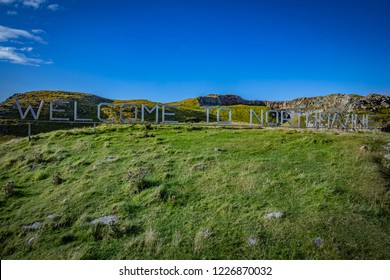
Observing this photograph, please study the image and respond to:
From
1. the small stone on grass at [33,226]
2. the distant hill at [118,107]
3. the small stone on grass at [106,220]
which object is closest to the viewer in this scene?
the small stone on grass at [106,220]

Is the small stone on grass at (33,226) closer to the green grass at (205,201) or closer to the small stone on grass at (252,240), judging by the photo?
the green grass at (205,201)

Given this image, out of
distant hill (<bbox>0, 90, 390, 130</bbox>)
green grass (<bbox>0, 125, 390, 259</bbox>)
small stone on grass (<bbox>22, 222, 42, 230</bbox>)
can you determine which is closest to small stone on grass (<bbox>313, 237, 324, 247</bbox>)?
green grass (<bbox>0, 125, 390, 259</bbox>)

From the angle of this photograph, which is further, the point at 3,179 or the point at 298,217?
the point at 3,179

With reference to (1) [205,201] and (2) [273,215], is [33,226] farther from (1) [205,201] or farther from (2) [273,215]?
(2) [273,215]

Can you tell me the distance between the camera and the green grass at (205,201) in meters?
10.3

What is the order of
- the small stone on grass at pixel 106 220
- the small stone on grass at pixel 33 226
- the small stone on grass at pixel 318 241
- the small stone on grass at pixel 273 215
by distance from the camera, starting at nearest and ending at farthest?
the small stone on grass at pixel 318 241 < the small stone on grass at pixel 273 215 < the small stone on grass at pixel 106 220 < the small stone on grass at pixel 33 226

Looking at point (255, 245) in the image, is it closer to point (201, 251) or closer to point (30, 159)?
point (201, 251)

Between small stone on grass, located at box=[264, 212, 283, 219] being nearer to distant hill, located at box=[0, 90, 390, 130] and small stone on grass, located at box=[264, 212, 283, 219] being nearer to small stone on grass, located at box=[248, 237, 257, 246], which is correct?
small stone on grass, located at box=[248, 237, 257, 246]

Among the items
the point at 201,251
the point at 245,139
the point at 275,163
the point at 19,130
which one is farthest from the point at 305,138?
the point at 19,130

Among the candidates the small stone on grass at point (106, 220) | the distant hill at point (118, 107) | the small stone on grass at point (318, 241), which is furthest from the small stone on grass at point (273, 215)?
the distant hill at point (118, 107)

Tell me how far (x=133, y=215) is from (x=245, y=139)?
13.3 m

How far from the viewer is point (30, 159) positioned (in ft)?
74.0

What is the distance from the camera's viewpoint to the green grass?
1030 centimetres

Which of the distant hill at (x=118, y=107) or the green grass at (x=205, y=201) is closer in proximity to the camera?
the green grass at (x=205, y=201)
